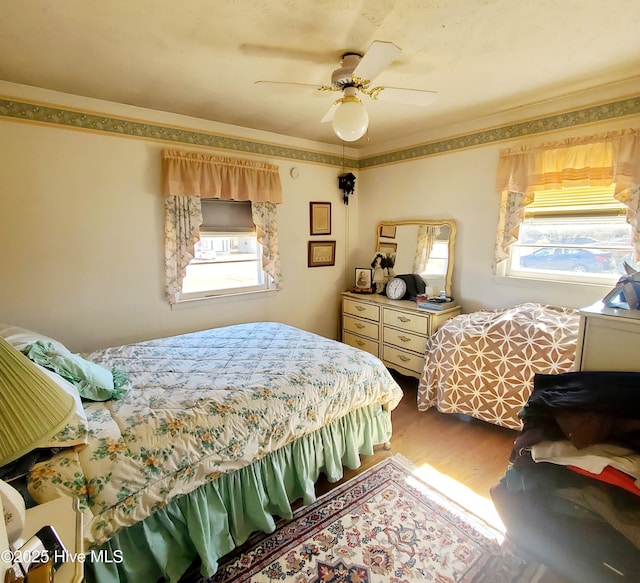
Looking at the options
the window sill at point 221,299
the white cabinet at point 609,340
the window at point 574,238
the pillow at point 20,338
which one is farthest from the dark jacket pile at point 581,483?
the window sill at point 221,299

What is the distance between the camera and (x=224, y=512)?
1.62m

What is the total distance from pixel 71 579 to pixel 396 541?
1.43m

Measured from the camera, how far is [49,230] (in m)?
2.39

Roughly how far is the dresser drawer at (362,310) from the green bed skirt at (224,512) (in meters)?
1.42

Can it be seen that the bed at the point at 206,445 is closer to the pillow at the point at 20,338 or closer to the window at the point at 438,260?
the pillow at the point at 20,338

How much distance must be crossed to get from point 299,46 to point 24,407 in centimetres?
192

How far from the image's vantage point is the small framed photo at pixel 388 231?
3781 millimetres

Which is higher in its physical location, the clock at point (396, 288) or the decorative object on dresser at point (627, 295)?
the decorative object on dresser at point (627, 295)

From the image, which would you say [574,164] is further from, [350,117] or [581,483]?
[581,483]

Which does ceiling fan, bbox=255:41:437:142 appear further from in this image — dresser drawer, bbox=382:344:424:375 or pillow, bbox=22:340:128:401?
dresser drawer, bbox=382:344:424:375

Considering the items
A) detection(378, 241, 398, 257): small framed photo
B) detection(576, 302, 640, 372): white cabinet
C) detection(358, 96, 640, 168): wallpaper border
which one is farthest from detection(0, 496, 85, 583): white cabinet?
detection(358, 96, 640, 168): wallpaper border

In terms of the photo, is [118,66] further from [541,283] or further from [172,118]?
[541,283]

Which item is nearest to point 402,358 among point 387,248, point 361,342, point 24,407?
point 361,342

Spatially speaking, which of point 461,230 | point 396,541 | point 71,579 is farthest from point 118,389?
point 461,230
